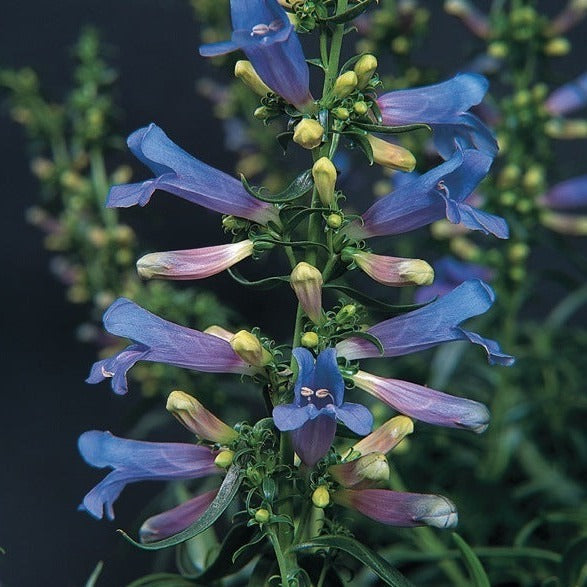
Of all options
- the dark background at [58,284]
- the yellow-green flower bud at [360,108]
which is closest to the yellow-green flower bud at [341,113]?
the yellow-green flower bud at [360,108]

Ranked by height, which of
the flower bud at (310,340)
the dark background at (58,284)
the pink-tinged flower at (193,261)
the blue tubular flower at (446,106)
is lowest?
the dark background at (58,284)

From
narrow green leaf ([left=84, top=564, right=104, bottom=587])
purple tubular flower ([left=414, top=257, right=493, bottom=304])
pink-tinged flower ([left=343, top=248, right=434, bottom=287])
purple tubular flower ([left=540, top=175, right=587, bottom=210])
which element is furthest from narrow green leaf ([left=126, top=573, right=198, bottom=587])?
purple tubular flower ([left=540, top=175, right=587, bottom=210])

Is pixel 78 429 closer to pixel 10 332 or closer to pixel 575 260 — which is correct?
pixel 10 332

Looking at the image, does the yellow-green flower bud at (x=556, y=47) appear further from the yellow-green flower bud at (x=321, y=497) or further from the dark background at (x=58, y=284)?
the yellow-green flower bud at (x=321, y=497)

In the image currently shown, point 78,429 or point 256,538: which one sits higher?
point 256,538

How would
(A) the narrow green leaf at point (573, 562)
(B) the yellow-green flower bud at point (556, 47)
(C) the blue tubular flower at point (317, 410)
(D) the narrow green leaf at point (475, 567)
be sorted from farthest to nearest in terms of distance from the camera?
(B) the yellow-green flower bud at point (556, 47), (A) the narrow green leaf at point (573, 562), (D) the narrow green leaf at point (475, 567), (C) the blue tubular flower at point (317, 410)

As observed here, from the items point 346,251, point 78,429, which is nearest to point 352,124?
point 346,251

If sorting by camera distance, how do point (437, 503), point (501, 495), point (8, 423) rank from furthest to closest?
1. point (8, 423)
2. point (501, 495)
3. point (437, 503)

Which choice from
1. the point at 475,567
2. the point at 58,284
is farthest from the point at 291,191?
the point at 58,284

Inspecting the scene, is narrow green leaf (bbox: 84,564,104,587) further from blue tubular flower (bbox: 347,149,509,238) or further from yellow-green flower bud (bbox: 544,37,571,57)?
yellow-green flower bud (bbox: 544,37,571,57)
